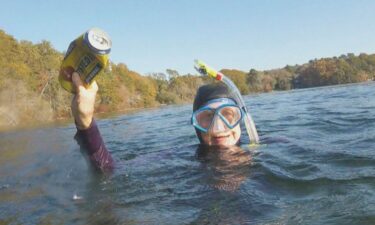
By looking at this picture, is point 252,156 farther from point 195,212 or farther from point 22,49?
point 22,49

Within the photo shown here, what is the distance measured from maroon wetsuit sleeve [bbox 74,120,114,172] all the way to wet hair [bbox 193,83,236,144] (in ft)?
4.36

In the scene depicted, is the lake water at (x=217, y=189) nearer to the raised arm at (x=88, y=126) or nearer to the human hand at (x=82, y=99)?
the raised arm at (x=88, y=126)

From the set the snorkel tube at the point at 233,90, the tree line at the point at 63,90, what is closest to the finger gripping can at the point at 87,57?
the snorkel tube at the point at 233,90

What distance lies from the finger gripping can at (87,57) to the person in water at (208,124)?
11.7 inches

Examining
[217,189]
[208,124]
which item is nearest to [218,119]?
[208,124]

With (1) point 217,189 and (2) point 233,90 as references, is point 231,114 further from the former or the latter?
(1) point 217,189

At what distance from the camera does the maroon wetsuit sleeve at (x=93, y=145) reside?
307cm

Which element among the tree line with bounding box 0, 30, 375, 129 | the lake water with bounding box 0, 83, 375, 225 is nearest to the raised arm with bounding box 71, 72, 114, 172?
the lake water with bounding box 0, 83, 375, 225

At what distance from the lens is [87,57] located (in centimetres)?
268

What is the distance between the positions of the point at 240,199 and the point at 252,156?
4.86 ft

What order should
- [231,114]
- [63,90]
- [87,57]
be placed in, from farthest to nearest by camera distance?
1. [63,90]
2. [231,114]
3. [87,57]

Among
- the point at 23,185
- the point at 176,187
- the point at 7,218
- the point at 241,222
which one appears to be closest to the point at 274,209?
the point at 241,222

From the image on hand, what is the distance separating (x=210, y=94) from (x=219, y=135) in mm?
500

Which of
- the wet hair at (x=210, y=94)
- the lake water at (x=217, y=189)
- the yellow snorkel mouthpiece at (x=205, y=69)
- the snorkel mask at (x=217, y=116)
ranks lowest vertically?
the lake water at (x=217, y=189)
